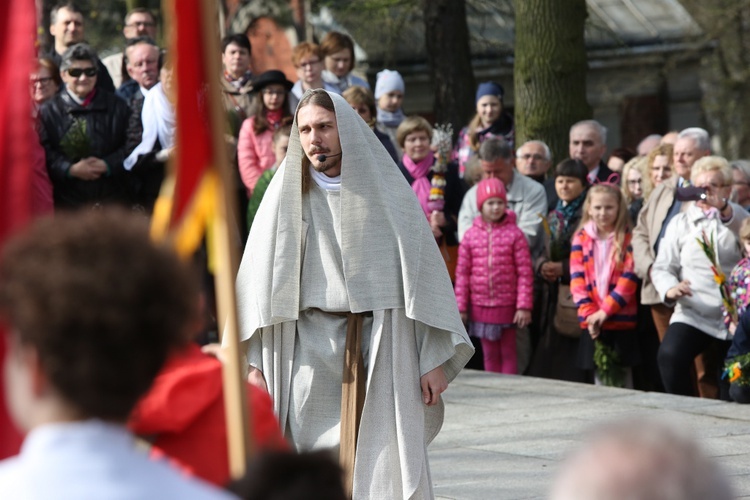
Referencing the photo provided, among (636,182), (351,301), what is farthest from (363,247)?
(636,182)

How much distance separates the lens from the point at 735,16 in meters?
30.0

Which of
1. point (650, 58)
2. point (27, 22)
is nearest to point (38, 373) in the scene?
point (27, 22)

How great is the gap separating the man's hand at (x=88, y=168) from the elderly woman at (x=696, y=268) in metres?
4.00

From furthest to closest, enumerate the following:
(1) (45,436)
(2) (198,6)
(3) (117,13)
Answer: (3) (117,13) < (2) (198,6) < (1) (45,436)

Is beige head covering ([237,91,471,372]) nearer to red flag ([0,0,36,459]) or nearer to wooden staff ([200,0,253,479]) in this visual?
red flag ([0,0,36,459])

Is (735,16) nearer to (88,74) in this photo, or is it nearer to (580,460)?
(88,74)

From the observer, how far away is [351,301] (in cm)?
603

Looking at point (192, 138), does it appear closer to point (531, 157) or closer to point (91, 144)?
point (91, 144)

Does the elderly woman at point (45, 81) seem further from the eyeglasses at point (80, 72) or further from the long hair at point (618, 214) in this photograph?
the long hair at point (618, 214)

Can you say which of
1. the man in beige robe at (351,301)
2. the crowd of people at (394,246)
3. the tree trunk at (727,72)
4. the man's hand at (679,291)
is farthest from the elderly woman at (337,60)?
the tree trunk at (727,72)

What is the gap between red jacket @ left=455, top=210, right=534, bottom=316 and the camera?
10555 mm

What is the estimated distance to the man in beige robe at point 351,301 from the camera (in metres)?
6.09

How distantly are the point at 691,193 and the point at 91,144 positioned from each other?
427cm

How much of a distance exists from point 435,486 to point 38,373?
544 centimetres
